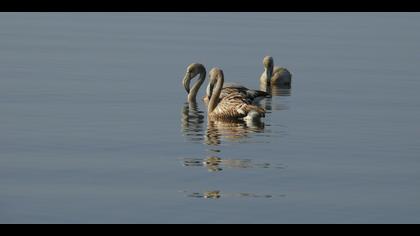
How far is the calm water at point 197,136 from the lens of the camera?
15.7m

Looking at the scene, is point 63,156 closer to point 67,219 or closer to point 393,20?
point 67,219

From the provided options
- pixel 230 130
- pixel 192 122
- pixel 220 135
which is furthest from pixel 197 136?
pixel 192 122

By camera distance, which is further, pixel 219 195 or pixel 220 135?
pixel 220 135

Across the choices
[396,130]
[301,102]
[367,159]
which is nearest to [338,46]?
[301,102]

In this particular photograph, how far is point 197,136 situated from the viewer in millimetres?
22109

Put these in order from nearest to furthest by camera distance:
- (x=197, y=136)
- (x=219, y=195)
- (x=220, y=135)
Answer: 1. (x=219, y=195)
2. (x=197, y=136)
3. (x=220, y=135)

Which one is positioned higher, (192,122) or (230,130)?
(192,122)

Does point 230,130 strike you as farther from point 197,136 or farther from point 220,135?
point 197,136

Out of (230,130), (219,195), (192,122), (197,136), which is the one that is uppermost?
(192,122)

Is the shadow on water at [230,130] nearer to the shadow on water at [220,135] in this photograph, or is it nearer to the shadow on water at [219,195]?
the shadow on water at [220,135]

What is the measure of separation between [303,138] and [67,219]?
26.8 ft

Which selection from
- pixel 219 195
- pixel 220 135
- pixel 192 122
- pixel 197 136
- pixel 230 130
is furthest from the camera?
pixel 192 122

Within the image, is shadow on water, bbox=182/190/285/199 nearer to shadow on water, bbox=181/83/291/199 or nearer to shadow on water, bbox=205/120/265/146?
shadow on water, bbox=181/83/291/199
